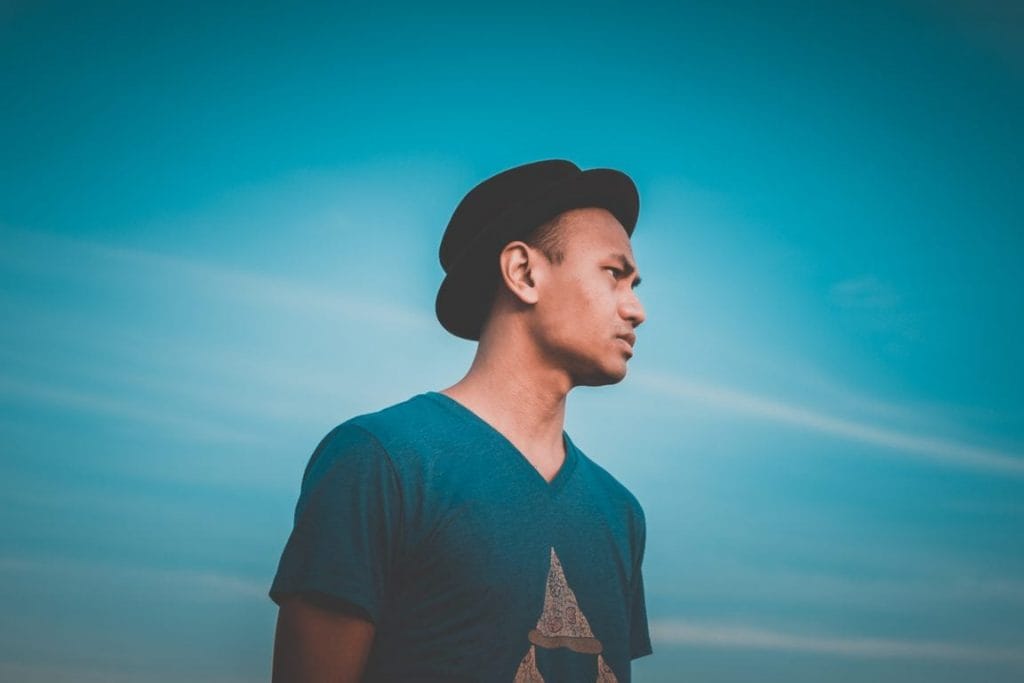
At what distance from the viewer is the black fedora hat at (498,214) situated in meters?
3.65

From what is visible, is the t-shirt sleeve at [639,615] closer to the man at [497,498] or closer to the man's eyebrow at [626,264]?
the man at [497,498]

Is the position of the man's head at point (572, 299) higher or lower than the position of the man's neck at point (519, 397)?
higher

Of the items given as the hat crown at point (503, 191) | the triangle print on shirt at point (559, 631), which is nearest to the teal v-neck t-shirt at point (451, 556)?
the triangle print on shirt at point (559, 631)

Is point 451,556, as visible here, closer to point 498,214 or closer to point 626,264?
point 626,264

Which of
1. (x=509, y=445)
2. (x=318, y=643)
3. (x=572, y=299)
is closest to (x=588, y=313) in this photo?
(x=572, y=299)

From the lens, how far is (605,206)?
384 cm

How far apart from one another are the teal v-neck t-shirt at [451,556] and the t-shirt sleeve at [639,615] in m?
0.45

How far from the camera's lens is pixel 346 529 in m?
2.81

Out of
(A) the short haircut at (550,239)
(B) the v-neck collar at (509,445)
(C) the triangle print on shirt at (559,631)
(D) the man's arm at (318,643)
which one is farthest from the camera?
(A) the short haircut at (550,239)

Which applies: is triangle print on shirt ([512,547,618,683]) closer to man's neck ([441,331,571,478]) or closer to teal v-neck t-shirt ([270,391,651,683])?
teal v-neck t-shirt ([270,391,651,683])

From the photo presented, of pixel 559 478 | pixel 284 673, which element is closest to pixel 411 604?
pixel 284 673

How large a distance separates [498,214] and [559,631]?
65.4 inches

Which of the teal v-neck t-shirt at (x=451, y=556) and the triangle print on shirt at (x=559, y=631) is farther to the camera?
the triangle print on shirt at (x=559, y=631)

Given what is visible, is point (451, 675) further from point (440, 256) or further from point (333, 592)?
point (440, 256)
